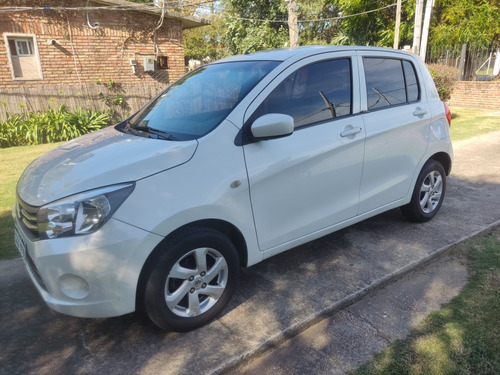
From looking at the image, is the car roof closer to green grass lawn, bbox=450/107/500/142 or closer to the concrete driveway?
the concrete driveway

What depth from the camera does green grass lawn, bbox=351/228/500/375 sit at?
7.41 feet

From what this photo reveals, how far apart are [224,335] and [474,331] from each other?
1.66m

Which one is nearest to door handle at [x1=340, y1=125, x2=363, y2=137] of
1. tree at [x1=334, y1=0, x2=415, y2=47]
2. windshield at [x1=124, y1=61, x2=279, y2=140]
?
windshield at [x1=124, y1=61, x2=279, y2=140]

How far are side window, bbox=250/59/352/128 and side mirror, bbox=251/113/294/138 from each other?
0.50ft

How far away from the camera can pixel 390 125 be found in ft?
11.6

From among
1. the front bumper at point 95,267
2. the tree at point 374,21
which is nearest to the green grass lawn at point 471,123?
the tree at point 374,21

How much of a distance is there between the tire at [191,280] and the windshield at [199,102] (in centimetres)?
74

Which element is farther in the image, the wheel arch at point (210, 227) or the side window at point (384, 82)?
the side window at point (384, 82)

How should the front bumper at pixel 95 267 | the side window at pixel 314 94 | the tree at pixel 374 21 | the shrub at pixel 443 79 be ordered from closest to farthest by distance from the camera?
the front bumper at pixel 95 267
the side window at pixel 314 94
the shrub at pixel 443 79
the tree at pixel 374 21

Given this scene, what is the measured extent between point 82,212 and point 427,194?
3499mm

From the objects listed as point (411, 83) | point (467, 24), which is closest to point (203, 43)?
point (467, 24)

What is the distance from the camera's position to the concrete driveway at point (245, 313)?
2383mm

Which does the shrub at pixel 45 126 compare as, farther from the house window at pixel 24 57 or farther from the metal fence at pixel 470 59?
the metal fence at pixel 470 59

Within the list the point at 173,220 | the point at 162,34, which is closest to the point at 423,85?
the point at 173,220
